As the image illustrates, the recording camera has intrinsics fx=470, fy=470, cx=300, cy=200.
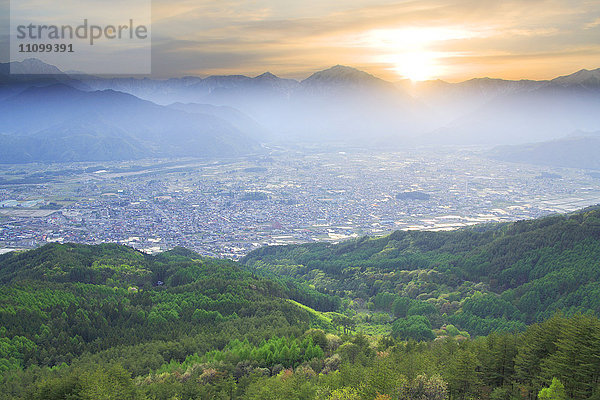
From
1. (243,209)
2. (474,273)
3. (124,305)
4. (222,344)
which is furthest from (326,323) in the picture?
(243,209)

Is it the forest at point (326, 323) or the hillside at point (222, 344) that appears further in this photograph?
the forest at point (326, 323)

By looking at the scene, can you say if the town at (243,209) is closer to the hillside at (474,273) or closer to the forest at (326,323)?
the hillside at (474,273)

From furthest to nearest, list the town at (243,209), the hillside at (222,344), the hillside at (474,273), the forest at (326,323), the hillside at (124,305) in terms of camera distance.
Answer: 1. the town at (243,209)
2. the hillside at (474,273)
3. the hillside at (124,305)
4. the forest at (326,323)
5. the hillside at (222,344)

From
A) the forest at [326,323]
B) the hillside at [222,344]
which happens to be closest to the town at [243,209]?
the forest at [326,323]

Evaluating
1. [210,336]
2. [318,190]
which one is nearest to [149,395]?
[210,336]

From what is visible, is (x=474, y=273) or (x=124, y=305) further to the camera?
(x=474, y=273)

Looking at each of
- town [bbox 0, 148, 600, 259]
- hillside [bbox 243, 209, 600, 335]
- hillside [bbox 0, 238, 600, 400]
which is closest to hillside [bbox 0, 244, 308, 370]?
hillside [bbox 0, 238, 600, 400]

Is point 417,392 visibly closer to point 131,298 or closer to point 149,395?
point 149,395

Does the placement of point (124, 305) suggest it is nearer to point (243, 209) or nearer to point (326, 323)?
point (326, 323)
